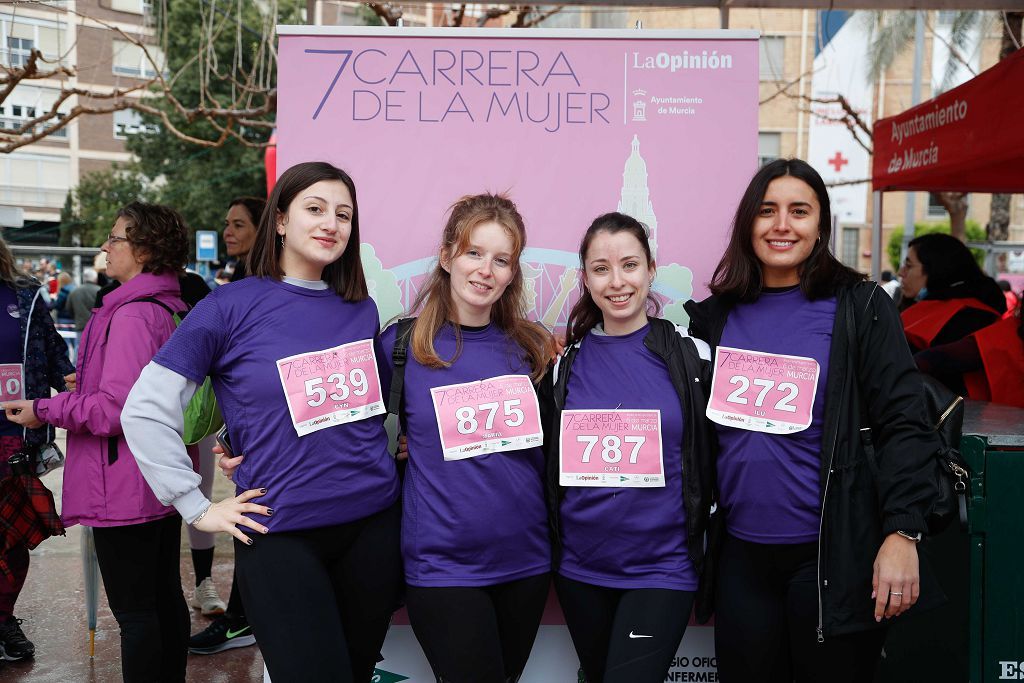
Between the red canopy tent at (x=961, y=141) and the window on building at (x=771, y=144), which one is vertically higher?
the window on building at (x=771, y=144)

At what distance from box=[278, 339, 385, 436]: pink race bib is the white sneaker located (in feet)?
8.89

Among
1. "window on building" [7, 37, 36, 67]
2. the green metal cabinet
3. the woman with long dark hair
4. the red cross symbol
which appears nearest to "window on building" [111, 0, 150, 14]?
"window on building" [7, 37, 36, 67]

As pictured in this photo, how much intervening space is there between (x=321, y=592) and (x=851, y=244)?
34.7 m

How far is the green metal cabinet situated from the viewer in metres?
2.95

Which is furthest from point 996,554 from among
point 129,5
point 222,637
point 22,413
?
point 129,5

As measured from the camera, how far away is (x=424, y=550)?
2387mm

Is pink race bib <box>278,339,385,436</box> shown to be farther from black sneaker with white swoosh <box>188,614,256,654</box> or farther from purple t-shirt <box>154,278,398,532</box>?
black sneaker with white swoosh <box>188,614,256,654</box>

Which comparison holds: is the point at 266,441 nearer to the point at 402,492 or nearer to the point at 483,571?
the point at 402,492

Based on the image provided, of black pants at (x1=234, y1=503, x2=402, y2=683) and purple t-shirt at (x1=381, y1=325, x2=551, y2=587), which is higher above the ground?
purple t-shirt at (x1=381, y1=325, x2=551, y2=587)

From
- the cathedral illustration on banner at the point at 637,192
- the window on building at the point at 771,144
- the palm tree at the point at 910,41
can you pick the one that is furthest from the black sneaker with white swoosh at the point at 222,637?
the window on building at the point at 771,144

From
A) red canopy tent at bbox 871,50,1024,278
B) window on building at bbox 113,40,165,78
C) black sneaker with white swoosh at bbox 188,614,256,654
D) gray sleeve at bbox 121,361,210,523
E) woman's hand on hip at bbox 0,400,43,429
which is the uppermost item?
window on building at bbox 113,40,165,78

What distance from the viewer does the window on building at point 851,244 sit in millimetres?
34031

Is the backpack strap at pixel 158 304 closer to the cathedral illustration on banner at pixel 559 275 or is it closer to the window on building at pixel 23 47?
the cathedral illustration on banner at pixel 559 275

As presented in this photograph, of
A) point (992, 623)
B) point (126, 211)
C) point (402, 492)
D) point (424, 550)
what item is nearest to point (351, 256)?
point (402, 492)
